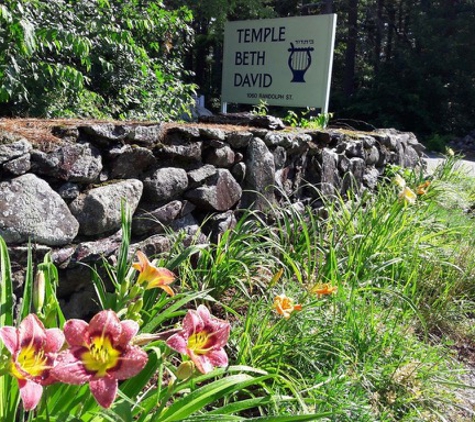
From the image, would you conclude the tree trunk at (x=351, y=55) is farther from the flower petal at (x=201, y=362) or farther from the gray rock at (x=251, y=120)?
the flower petal at (x=201, y=362)

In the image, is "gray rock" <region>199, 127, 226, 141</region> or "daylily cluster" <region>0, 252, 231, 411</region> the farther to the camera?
"gray rock" <region>199, 127, 226, 141</region>

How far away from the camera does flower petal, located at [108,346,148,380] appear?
107cm

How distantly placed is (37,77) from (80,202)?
1.97 meters

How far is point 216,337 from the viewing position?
130 cm

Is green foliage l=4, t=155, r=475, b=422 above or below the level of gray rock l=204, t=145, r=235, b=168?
below

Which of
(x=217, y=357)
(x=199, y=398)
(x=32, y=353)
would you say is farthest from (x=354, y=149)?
(x=32, y=353)

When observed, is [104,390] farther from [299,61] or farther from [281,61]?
[281,61]

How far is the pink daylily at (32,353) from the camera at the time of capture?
1.03m

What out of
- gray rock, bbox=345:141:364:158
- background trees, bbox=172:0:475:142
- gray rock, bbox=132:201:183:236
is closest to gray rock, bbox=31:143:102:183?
gray rock, bbox=132:201:183:236

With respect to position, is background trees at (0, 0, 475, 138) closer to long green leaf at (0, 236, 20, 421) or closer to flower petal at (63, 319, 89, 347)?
long green leaf at (0, 236, 20, 421)

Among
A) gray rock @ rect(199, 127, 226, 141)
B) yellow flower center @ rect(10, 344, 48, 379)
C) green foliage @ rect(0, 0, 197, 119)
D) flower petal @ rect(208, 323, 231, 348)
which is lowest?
flower petal @ rect(208, 323, 231, 348)

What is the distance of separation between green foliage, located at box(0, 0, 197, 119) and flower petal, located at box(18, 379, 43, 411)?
2.56 meters

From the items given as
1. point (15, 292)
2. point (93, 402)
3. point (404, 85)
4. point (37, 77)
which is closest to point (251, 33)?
point (37, 77)

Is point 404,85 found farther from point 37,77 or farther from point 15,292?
point 15,292
